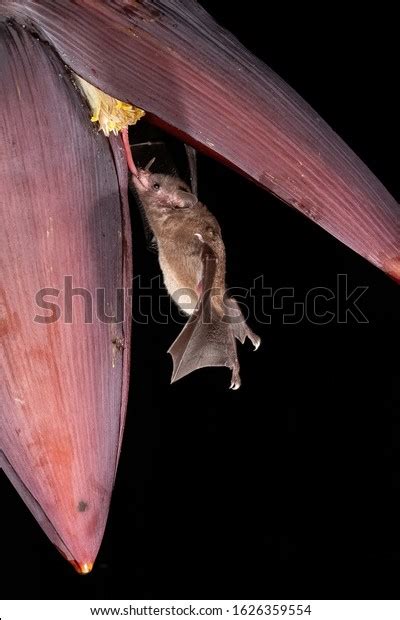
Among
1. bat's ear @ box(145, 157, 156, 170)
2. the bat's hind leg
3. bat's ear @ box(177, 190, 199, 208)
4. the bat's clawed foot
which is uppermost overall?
bat's ear @ box(145, 157, 156, 170)

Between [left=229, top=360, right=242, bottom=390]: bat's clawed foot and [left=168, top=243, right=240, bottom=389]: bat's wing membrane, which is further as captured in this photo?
[left=229, top=360, right=242, bottom=390]: bat's clawed foot

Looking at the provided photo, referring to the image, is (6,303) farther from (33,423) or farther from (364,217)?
(364,217)

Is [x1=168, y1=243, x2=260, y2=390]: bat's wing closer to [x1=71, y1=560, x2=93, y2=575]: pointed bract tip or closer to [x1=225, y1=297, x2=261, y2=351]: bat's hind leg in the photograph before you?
[x1=225, y1=297, x2=261, y2=351]: bat's hind leg

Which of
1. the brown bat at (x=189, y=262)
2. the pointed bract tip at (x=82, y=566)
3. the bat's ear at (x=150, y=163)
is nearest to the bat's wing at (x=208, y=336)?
the brown bat at (x=189, y=262)

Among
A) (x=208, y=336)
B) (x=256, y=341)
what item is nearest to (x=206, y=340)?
(x=208, y=336)

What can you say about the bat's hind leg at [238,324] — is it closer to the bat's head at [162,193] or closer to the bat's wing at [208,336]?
the bat's wing at [208,336]

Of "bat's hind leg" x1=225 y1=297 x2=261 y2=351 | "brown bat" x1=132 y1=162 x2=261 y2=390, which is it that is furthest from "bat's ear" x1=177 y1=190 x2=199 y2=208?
"bat's hind leg" x1=225 y1=297 x2=261 y2=351

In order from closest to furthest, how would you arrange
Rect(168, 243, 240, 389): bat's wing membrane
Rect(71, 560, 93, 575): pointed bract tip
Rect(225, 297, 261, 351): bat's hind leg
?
Rect(71, 560, 93, 575): pointed bract tip, Rect(168, 243, 240, 389): bat's wing membrane, Rect(225, 297, 261, 351): bat's hind leg

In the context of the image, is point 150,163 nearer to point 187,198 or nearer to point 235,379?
point 187,198
